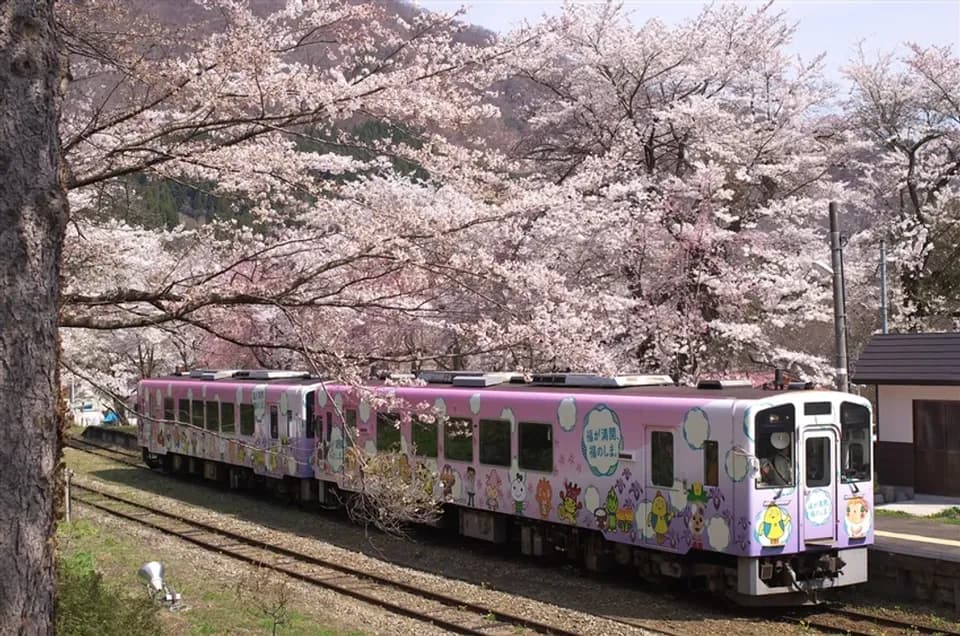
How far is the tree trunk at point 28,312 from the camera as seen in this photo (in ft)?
13.9

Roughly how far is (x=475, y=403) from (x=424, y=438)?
1418mm

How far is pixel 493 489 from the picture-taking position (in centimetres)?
1362

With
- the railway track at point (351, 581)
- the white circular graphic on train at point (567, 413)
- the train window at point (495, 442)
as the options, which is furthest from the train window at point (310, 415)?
the white circular graphic on train at point (567, 413)

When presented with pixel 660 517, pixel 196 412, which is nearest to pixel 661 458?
pixel 660 517

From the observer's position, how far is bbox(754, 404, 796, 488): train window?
34.2 feet

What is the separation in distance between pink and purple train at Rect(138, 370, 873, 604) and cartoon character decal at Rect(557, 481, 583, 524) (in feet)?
0.06

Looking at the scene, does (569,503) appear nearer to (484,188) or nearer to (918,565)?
(918,565)

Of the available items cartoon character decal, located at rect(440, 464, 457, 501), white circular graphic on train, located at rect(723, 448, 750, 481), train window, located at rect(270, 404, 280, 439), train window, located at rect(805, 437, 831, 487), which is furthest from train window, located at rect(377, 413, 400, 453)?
train window, located at rect(805, 437, 831, 487)

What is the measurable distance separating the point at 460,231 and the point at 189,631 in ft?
15.9

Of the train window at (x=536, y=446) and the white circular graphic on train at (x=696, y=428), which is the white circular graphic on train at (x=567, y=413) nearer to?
the train window at (x=536, y=446)

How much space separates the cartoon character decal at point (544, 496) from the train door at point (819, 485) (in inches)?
125

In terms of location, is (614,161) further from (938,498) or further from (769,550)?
(769,550)

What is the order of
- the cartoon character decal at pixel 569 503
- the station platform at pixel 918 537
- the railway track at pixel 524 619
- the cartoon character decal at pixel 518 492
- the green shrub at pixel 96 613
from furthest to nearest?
1. the cartoon character decal at pixel 518 492
2. the cartoon character decal at pixel 569 503
3. the station platform at pixel 918 537
4. the railway track at pixel 524 619
5. the green shrub at pixel 96 613

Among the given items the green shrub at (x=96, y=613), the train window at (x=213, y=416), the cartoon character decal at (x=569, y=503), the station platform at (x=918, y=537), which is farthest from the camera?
the train window at (x=213, y=416)
